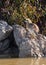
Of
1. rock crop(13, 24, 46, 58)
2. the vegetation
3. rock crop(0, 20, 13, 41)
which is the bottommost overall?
rock crop(13, 24, 46, 58)

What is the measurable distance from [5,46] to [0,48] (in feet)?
0.72

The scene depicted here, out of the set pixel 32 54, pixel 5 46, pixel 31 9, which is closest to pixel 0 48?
pixel 5 46

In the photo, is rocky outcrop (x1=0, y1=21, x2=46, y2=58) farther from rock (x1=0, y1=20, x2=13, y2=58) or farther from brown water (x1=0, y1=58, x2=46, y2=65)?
brown water (x1=0, y1=58, x2=46, y2=65)

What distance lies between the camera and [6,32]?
11781 mm

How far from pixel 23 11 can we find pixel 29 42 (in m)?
2.79

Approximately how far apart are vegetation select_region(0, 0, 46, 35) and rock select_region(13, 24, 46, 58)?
111cm

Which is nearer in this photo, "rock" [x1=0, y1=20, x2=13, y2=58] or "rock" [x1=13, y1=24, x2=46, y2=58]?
"rock" [x1=13, y1=24, x2=46, y2=58]

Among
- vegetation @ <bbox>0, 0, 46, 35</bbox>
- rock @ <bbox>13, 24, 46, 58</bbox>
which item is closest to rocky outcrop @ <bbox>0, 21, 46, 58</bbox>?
rock @ <bbox>13, 24, 46, 58</bbox>

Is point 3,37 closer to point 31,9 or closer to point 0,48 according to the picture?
point 0,48

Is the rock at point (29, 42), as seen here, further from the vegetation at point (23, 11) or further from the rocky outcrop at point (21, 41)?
the vegetation at point (23, 11)

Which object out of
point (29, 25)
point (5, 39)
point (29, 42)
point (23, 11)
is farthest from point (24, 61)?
point (23, 11)

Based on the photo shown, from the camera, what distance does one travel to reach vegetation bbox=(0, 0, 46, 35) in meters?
13.1

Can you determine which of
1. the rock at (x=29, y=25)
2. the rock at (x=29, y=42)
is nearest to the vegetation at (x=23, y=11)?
the rock at (x=29, y=25)

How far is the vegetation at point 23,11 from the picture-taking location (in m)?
13.1
